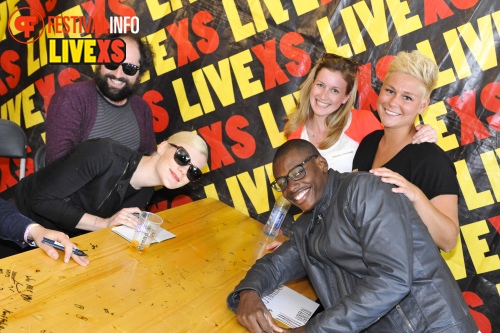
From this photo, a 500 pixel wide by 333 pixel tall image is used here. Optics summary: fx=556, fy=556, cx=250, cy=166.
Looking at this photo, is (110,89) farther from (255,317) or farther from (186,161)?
(255,317)

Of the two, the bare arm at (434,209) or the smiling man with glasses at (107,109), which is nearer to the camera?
the bare arm at (434,209)

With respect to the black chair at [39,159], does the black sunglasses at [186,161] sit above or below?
below

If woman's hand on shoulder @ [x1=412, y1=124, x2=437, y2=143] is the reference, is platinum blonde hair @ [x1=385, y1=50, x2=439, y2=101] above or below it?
above

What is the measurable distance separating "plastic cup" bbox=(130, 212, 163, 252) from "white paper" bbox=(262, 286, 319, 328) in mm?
535

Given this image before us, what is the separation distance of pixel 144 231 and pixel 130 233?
17cm

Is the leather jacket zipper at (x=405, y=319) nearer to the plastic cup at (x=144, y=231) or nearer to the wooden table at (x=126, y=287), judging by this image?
the wooden table at (x=126, y=287)

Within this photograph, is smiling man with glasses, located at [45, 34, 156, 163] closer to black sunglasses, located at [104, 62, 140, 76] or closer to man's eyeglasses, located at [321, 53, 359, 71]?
black sunglasses, located at [104, 62, 140, 76]

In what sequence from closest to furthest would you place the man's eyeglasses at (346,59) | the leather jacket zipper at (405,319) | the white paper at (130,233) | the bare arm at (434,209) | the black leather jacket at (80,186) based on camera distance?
the leather jacket zipper at (405,319)
the bare arm at (434,209)
the white paper at (130,233)
the black leather jacket at (80,186)
the man's eyeglasses at (346,59)

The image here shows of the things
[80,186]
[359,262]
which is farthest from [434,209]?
[80,186]

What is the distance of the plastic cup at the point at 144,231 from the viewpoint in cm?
224

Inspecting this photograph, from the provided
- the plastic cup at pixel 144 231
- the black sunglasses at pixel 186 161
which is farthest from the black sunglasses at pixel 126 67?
the plastic cup at pixel 144 231

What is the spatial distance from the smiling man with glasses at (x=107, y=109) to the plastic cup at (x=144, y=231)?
0.88 meters

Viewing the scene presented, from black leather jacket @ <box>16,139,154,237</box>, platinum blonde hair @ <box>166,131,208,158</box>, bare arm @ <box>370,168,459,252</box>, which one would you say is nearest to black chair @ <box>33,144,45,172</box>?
black leather jacket @ <box>16,139,154,237</box>

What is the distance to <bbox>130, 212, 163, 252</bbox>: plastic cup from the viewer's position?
224 cm
